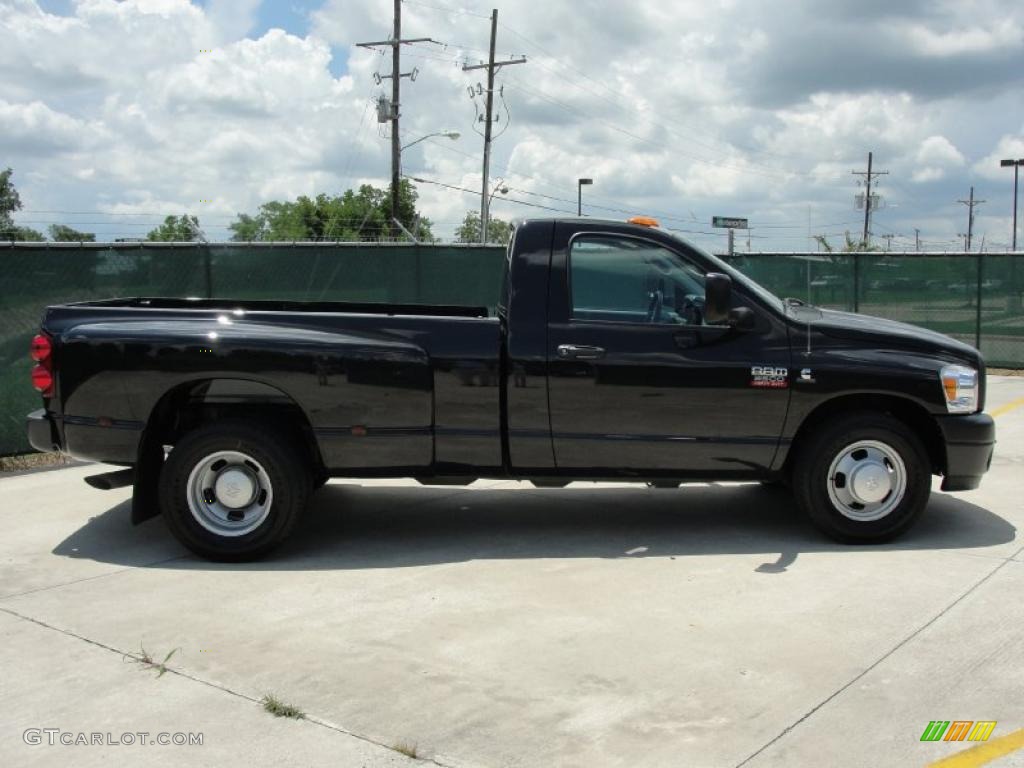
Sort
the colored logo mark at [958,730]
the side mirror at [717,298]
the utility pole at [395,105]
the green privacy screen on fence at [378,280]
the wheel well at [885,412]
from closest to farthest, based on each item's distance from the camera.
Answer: the colored logo mark at [958,730], the side mirror at [717,298], the wheel well at [885,412], the green privacy screen on fence at [378,280], the utility pole at [395,105]

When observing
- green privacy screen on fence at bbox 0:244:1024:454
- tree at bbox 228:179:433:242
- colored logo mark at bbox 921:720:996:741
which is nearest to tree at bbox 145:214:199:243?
green privacy screen on fence at bbox 0:244:1024:454

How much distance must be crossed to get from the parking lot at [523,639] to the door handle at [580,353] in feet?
3.81

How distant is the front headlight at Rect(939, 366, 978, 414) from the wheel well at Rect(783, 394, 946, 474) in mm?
154

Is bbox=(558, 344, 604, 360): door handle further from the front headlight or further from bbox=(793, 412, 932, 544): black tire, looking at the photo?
the front headlight

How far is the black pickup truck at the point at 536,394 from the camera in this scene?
18.7ft

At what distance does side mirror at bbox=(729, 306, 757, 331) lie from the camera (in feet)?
18.8

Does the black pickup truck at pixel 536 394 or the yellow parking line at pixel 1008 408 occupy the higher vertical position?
the black pickup truck at pixel 536 394

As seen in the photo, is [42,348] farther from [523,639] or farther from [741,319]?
[741,319]

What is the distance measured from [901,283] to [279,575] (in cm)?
1378

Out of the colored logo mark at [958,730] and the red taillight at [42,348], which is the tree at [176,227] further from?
the colored logo mark at [958,730]

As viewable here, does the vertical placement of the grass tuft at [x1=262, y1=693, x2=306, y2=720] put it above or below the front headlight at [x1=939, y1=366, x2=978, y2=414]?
below

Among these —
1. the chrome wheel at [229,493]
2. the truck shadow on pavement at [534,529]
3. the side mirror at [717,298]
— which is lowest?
the truck shadow on pavement at [534,529]

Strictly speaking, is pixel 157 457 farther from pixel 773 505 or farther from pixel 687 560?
pixel 773 505

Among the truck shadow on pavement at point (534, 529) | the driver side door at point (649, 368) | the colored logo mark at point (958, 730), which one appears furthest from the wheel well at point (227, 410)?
the colored logo mark at point (958, 730)
